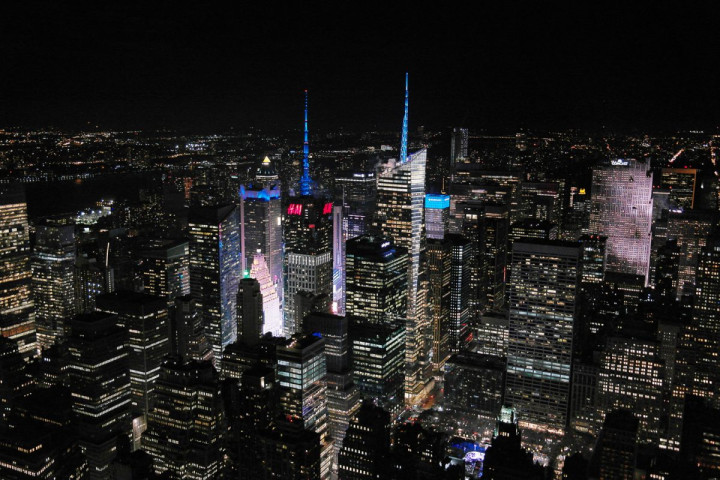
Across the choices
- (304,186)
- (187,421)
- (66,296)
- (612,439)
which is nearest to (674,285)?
(612,439)

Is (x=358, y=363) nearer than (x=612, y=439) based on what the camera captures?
No

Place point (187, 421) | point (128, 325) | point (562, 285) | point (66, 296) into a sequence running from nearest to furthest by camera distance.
A: point (187, 421)
point (128, 325)
point (562, 285)
point (66, 296)

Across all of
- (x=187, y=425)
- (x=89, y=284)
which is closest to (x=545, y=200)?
(x=89, y=284)

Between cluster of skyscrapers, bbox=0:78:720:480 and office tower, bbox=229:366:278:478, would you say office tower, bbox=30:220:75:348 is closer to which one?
cluster of skyscrapers, bbox=0:78:720:480

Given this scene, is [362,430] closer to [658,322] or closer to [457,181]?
[658,322]

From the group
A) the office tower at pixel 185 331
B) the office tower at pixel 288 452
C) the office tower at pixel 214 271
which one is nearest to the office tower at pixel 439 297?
the office tower at pixel 214 271

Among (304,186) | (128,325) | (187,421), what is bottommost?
(187,421)

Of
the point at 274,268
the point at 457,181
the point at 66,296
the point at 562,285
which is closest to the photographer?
the point at 562,285

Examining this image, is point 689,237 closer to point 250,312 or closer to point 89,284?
point 250,312
